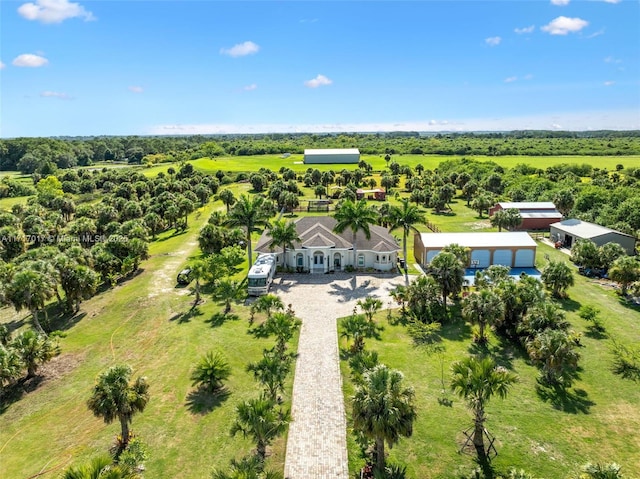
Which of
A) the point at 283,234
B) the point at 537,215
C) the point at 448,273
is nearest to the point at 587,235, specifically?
the point at 537,215

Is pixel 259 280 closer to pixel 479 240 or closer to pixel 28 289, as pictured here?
pixel 28 289

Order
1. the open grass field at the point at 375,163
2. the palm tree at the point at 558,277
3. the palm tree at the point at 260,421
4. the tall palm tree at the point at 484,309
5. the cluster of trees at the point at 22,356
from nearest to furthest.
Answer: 1. the palm tree at the point at 260,421
2. the cluster of trees at the point at 22,356
3. the tall palm tree at the point at 484,309
4. the palm tree at the point at 558,277
5. the open grass field at the point at 375,163

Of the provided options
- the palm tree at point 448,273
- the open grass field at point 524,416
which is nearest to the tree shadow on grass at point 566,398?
the open grass field at point 524,416

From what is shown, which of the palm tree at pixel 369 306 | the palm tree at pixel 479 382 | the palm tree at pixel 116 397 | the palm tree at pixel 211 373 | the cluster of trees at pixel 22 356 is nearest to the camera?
the palm tree at pixel 479 382

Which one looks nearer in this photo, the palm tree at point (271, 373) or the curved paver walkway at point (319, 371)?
the curved paver walkway at point (319, 371)

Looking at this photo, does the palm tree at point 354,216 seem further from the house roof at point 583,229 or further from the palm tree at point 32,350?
the house roof at point 583,229

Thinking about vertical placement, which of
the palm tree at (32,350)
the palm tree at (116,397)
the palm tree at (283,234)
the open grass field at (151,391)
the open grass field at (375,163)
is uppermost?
the open grass field at (375,163)

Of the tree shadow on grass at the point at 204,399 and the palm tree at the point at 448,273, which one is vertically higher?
the palm tree at the point at 448,273

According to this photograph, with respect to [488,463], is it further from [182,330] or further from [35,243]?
[35,243]

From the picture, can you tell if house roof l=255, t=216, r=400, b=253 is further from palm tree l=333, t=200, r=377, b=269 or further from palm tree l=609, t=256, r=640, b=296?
palm tree l=609, t=256, r=640, b=296
